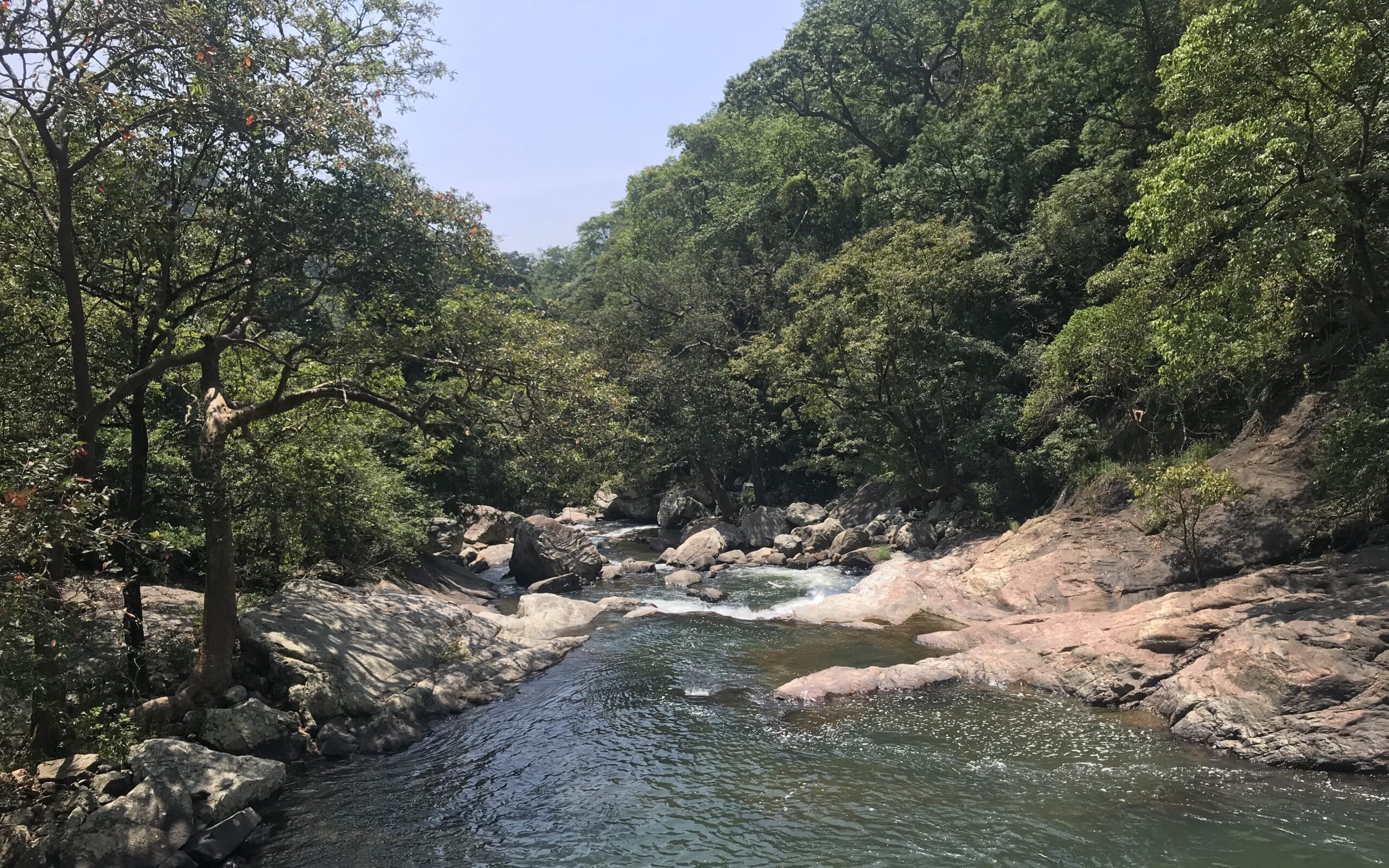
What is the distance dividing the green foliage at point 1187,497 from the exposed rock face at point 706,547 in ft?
47.8

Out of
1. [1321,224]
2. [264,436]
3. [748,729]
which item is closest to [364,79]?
[264,436]

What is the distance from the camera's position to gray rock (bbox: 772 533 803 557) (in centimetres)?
2725

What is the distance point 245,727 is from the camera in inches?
429

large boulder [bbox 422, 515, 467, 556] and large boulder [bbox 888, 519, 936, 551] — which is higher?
large boulder [bbox 422, 515, 467, 556]

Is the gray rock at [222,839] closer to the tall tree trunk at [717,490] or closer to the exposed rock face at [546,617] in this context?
the exposed rock face at [546,617]

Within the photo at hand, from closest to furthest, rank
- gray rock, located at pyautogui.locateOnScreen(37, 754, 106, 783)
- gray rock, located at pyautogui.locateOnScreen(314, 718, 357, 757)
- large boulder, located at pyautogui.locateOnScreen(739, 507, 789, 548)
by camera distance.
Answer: gray rock, located at pyautogui.locateOnScreen(37, 754, 106, 783) → gray rock, located at pyautogui.locateOnScreen(314, 718, 357, 757) → large boulder, located at pyautogui.locateOnScreen(739, 507, 789, 548)

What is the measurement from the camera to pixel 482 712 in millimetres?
13281

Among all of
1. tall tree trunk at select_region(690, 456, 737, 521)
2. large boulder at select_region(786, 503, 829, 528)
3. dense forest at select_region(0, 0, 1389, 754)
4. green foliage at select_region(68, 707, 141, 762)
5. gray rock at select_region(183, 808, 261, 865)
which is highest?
dense forest at select_region(0, 0, 1389, 754)

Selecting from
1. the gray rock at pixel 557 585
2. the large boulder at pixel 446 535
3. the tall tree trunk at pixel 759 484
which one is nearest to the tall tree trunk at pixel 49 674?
the gray rock at pixel 557 585

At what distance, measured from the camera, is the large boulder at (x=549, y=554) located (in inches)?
945

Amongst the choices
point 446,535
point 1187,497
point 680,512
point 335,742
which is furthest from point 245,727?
point 680,512

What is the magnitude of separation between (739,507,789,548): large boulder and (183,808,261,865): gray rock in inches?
848

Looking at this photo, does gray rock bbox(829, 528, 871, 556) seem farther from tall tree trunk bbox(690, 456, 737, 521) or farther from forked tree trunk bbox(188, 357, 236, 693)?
forked tree trunk bbox(188, 357, 236, 693)

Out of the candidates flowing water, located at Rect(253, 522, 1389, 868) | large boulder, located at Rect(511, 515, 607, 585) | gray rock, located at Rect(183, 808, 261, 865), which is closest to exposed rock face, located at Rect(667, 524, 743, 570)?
large boulder, located at Rect(511, 515, 607, 585)
